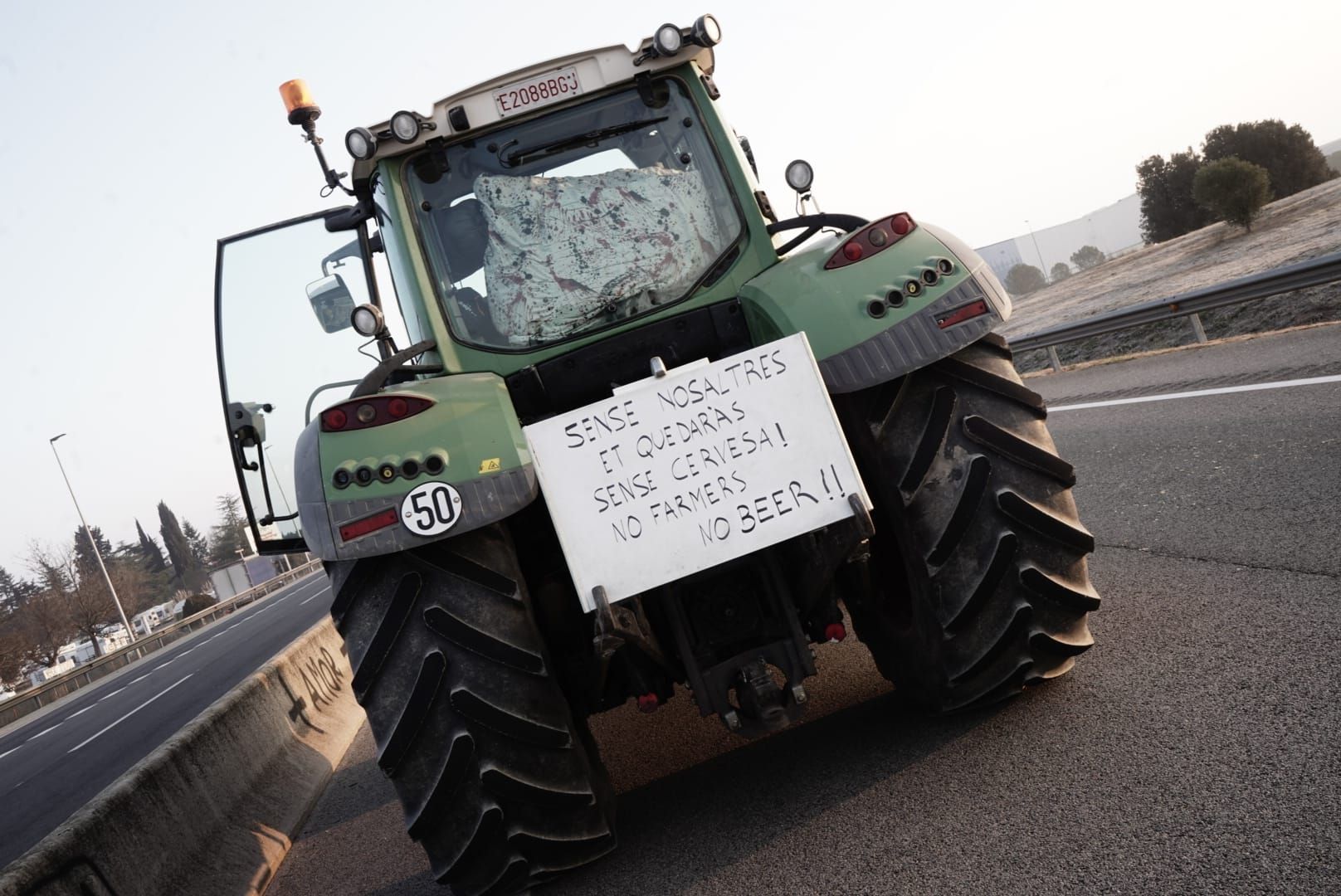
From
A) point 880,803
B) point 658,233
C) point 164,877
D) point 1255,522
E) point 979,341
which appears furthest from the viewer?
point 1255,522

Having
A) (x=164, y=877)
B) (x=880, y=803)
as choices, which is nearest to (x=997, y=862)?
(x=880, y=803)

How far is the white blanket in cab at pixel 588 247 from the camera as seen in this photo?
4.47 meters

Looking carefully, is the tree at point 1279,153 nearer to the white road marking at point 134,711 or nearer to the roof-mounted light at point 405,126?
the white road marking at point 134,711

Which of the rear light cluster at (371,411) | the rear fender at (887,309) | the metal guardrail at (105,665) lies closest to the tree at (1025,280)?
the metal guardrail at (105,665)

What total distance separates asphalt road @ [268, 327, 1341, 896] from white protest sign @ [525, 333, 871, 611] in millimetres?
953

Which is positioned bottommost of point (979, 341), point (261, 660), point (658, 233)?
point (261, 660)

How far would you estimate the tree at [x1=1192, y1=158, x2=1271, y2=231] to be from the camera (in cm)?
3425

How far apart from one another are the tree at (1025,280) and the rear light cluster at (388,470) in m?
85.3

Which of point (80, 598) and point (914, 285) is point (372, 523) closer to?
point (914, 285)

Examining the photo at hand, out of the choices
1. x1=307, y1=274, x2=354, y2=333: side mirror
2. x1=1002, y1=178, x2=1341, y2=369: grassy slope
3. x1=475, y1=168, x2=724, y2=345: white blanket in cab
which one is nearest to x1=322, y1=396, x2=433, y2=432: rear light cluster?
x1=475, y1=168, x2=724, y2=345: white blanket in cab

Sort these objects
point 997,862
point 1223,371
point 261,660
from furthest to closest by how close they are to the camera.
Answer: point 261,660 → point 1223,371 → point 997,862

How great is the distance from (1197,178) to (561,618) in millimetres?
38478

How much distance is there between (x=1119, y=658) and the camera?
13.7 feet

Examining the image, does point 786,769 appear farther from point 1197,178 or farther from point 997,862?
point 1197,178
